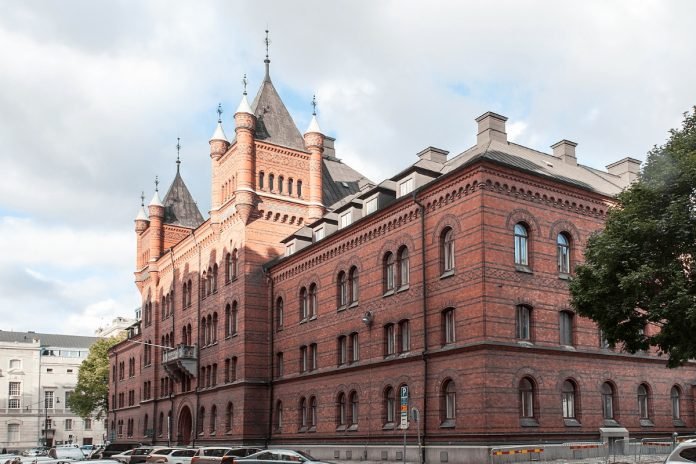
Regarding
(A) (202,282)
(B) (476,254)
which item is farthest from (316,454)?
(A) (202,282)

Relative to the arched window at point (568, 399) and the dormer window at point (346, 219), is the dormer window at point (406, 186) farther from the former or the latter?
the arched window at point (568, 399)

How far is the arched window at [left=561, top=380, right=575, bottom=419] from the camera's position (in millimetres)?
30625

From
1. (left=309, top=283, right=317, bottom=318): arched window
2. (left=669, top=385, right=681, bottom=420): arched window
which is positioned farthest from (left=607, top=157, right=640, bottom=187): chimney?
(left=309, top=283, right=317, bottom=318): arched window

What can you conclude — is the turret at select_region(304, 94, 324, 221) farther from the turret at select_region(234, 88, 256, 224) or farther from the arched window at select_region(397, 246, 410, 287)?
the arched window at select_region(397, 246, 410, 287)

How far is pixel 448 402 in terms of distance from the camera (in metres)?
30.6

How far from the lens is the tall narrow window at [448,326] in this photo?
31.0m

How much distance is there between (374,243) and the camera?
120 ft

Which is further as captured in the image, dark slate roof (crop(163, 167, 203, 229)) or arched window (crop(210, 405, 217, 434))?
dark slate roof (crop(163, 167, 203, 229))

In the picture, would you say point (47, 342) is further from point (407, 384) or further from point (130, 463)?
point (407, 384)

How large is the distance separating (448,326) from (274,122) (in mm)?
22866

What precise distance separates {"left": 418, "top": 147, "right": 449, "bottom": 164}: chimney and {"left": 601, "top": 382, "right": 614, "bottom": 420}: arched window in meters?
12.9

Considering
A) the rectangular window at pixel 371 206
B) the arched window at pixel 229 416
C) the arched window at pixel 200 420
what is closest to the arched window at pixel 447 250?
the rectangular window at pixel 371 206

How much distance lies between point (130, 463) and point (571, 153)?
26080 mm

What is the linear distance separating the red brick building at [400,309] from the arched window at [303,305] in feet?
0.53
